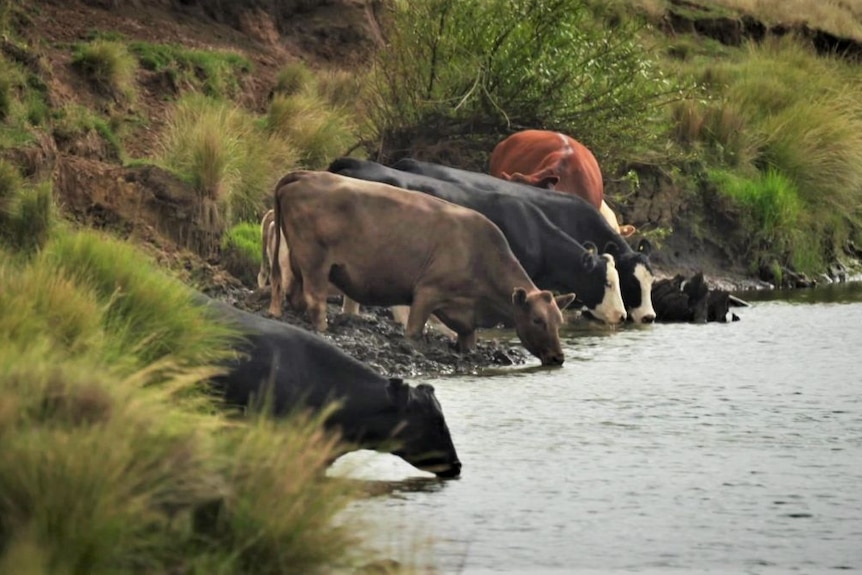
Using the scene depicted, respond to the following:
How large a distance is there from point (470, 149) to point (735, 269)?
3.69m

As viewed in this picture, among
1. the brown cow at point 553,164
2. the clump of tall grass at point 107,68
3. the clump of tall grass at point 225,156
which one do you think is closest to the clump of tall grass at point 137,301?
the clump of tall grass at point 225,156

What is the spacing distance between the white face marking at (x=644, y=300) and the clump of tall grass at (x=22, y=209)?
5.16 m

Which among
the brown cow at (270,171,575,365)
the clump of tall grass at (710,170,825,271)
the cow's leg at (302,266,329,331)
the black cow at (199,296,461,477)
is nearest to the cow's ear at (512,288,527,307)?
the brown cow at (270,171,575,365)

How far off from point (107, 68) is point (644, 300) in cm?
715

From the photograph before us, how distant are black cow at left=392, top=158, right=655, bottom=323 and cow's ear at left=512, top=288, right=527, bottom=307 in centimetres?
284

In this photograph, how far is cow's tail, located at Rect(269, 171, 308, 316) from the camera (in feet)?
49.9

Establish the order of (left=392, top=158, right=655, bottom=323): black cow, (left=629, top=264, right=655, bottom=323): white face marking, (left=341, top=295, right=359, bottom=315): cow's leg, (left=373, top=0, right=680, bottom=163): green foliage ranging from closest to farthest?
(left=341, top=295, right=359, bottom=315): cow's leg, (left=392, top=158, right=655, bottom=323): black cow, (left=629, top=264, right=655, bottom=323): white face marking, (left=373, top=0, right=680, bottom=163): green foliage

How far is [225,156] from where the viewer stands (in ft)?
61.7

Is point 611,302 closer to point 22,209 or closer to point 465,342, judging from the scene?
point 465,342

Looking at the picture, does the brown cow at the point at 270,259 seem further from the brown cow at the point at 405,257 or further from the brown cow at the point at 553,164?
the brown cow at the point at 553,164

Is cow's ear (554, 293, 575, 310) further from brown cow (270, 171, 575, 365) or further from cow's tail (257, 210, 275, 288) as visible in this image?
cow's tail (257, 210, 275, 288)

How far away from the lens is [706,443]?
457 inches

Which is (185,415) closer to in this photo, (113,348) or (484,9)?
(113,348)

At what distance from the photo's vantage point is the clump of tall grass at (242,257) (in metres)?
17.9
